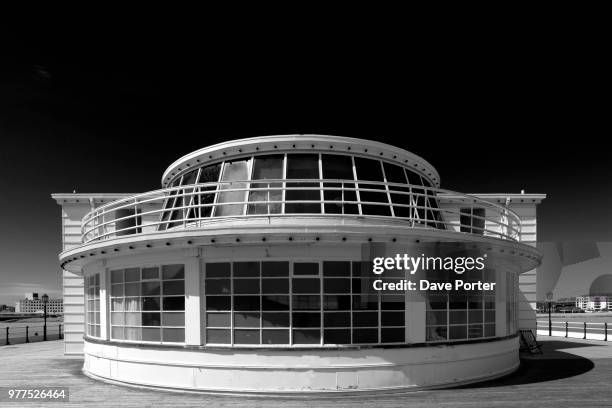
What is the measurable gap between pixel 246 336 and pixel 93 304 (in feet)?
20.9

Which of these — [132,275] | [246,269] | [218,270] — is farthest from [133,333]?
[246,269]

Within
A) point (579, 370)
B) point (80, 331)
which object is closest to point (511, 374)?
point (579, 370)

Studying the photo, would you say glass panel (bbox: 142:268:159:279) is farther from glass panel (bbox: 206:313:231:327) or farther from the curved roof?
the curved roof

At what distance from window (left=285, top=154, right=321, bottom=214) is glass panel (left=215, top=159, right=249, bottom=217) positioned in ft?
4.35

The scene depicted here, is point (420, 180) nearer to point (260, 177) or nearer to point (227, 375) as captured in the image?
point (260, 177)

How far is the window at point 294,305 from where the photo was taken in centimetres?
1166

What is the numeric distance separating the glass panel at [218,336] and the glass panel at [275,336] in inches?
34.9

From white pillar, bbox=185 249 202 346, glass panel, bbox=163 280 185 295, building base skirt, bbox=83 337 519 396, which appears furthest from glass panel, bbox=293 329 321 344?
glass panel, bbox=163 280 185 295

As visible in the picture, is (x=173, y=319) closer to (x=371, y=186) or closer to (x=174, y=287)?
(x=174, y=287)

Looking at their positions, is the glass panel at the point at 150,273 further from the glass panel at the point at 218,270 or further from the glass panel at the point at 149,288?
the glass panel at the point at 218,270

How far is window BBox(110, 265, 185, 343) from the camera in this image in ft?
40.8

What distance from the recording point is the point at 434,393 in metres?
11.7

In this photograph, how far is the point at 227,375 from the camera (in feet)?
38.3

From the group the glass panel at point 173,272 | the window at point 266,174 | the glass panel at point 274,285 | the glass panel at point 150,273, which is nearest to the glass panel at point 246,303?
the glass panel at point 274,285
